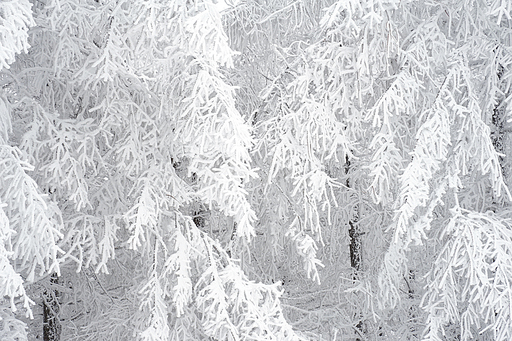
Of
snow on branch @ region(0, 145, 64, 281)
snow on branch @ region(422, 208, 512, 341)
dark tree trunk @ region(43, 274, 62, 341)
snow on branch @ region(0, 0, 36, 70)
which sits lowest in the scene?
dark tree trunk @ region(43, 274, 62, 341)

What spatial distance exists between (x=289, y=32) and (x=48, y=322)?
5230 millimetres

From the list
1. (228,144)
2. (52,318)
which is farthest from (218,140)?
(52,318)

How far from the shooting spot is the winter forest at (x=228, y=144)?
6137 mm

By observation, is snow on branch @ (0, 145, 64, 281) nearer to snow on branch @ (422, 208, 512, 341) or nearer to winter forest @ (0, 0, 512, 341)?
winter forest @ (0, 0, 512, 341)

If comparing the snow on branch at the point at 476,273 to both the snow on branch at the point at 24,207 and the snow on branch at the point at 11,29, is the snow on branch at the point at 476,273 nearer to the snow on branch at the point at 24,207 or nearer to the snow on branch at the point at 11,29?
the snow on branch at the point at 24,207

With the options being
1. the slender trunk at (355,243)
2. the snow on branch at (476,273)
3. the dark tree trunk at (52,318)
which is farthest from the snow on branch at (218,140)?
the dark tree trunk at (52,318)

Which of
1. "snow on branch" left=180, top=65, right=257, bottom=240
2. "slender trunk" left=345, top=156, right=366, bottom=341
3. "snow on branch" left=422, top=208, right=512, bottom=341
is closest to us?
"snow on branch" left=422, top=208, right=512, bottom=341

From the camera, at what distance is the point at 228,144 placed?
6.26 meters

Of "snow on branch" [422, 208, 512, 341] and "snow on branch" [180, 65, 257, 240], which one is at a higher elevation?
"snow on branch" [180, 65, 257, 240]

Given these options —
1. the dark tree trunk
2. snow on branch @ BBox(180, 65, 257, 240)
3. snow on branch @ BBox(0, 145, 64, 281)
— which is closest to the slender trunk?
snow on branch @ BBox(180, 65, 257, 240)

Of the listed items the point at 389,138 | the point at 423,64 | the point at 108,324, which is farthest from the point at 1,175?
the point at 423,64

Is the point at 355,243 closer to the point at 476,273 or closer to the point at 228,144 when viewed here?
the point at 476,273

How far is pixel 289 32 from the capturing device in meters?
8.52

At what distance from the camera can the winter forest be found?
20.1ft
